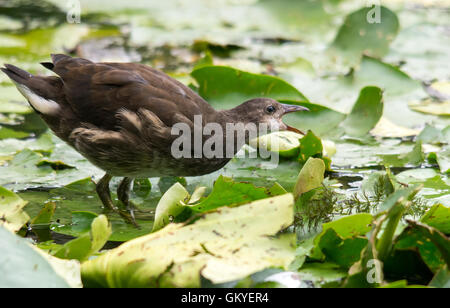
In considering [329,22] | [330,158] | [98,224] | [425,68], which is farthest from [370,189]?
[329,22]

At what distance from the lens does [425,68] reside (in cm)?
675

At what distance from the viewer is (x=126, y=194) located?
437 centimetres

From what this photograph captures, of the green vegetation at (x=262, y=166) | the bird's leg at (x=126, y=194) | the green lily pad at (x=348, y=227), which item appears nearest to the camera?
the green vegetation at (x=262, y=166)

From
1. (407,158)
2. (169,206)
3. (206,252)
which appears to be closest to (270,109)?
(407,158)

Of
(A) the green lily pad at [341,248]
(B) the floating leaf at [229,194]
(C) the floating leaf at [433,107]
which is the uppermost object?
(C) the floating leaf at [433,107]

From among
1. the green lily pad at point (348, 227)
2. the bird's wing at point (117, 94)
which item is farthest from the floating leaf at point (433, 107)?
the green lily pad at point (348, 227)

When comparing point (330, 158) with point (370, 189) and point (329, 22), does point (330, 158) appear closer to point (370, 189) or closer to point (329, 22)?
point (370, 189)

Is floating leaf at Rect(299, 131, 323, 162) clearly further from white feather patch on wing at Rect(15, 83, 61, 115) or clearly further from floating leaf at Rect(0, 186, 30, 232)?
floating leaf at Rect(0, 186, 30, 232)

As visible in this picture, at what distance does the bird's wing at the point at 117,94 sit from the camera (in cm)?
419

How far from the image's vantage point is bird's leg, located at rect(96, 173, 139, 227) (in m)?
3.97

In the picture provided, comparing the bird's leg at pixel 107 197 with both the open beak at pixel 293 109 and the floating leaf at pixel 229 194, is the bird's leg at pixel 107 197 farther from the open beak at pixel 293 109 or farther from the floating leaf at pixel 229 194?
the open beak at pixel 293 109

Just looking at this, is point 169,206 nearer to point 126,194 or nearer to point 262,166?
point 126,194

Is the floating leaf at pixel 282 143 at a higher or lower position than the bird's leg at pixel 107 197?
higher

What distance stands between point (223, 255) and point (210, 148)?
65.9 inches
